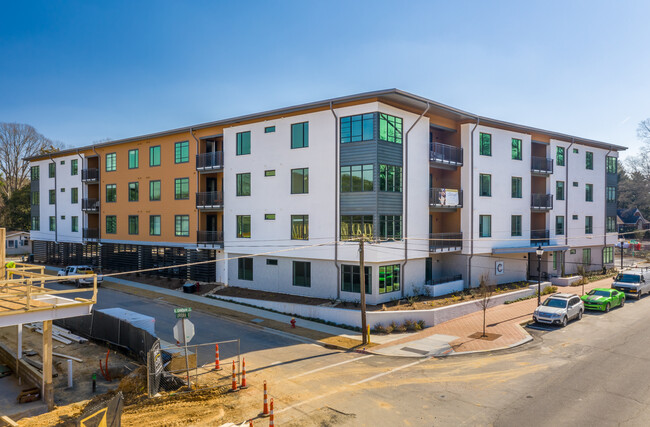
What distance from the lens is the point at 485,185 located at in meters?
32.7

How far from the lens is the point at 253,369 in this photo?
1695 cm

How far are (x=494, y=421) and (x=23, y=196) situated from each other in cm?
7196

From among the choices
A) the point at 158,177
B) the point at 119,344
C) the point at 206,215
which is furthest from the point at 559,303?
the point at 158,177

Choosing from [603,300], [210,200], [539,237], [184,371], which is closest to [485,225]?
[539,237]

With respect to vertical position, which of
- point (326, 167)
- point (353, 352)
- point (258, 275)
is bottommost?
point (353, 352)

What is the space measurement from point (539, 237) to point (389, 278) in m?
18.6

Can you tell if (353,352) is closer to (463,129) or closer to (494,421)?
(494,421)

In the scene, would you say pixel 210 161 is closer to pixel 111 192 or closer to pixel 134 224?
pixel 134 224

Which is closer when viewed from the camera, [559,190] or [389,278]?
[389,278]

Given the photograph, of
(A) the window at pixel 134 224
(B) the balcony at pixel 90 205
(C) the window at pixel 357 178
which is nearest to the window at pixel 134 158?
(A) the window at pixel 134 224

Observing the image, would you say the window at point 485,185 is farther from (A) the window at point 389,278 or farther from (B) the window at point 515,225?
(A) the window at point 389,278

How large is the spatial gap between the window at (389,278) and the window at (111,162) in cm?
3047

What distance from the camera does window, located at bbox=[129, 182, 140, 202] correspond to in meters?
40.0

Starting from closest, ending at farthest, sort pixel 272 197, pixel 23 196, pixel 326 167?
pixel 326 167 → pixel 272 197 → pixel 23 196
